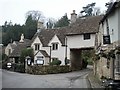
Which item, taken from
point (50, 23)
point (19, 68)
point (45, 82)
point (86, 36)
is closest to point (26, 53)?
point (19, 68)

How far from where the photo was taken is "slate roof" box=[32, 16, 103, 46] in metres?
48.2

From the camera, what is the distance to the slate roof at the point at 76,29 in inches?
1899

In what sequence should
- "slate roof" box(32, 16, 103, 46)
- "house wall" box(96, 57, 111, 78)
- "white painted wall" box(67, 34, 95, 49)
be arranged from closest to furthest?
"house wall" box(96, 57, 111, 78), "white painted wall" box(67, 34, 95, 49), "slate roof" box(32, 16, 103, 46)

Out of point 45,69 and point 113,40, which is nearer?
point 113,40

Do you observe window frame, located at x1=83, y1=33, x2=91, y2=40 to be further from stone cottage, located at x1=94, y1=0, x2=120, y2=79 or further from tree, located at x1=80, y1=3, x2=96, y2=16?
tree, located at x1=80, y1=3, x2=96, y2=16

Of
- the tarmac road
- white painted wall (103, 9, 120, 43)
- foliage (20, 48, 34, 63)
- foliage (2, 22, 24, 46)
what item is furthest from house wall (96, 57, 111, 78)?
foliage (2, 22, 24, 46)

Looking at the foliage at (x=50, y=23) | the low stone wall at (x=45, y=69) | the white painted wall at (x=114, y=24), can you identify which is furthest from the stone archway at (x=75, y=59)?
the foliage at (x=50, y=23)

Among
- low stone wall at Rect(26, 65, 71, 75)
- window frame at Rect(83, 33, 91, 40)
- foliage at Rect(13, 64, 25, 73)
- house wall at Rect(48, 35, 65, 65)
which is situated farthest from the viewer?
house wall at Rect(48, 35, 65, 65)

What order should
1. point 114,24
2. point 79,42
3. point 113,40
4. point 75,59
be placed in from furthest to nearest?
point 75,59 → point 79,42 → point 113,40 → point 114,24

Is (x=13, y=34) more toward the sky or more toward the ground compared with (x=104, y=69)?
more toward the sky

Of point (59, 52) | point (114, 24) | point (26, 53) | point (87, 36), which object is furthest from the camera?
point (26, 53)

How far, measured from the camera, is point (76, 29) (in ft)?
162

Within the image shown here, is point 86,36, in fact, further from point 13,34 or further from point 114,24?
point 13,34

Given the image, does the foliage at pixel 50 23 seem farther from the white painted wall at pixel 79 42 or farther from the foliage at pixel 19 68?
the white painted wall at pixel 79 42
